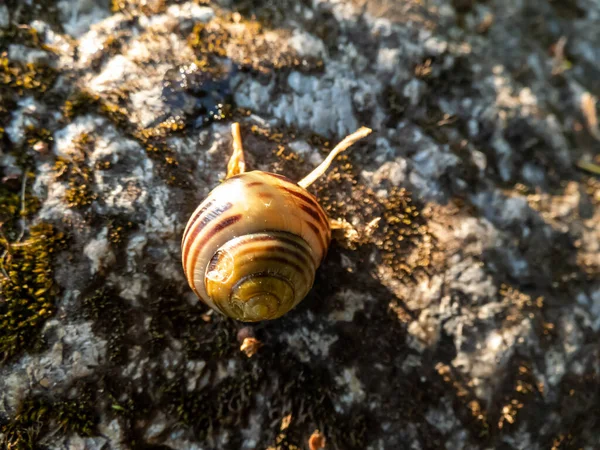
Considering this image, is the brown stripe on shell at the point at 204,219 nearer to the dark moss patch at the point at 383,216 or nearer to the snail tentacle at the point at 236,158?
the snail tentacle at the point at 236,158

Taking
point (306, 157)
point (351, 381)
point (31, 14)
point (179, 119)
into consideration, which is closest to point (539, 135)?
point (306, 157)

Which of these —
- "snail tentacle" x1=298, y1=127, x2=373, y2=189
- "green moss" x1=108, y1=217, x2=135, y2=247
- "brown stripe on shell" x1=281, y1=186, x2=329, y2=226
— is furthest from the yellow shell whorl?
"green moss" x1=108, y1=217, x2=135, y2=247

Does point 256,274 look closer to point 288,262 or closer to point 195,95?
point 288,262

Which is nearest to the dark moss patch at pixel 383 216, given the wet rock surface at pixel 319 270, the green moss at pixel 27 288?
the wet rock surface at pixel 319 270

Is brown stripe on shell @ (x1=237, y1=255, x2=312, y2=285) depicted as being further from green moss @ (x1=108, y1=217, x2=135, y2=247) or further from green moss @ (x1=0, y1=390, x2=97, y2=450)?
green moss @ (x1=0, y1=390, x2=97, y2=450)

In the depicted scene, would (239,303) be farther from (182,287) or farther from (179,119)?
(179,119)

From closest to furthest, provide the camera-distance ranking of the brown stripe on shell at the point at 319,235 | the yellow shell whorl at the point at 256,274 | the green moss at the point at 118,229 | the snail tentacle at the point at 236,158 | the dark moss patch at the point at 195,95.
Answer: the yellow shell whorl at the point at 256,274 < the brown stripe on shell at the point at 319,235 < the green moss at the point at 118,229 < the snail tentacle at the point at 236,158 < the dark moss patch at the point at 195,95

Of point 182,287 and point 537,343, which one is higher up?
point 182,287
